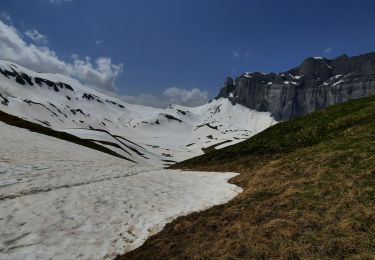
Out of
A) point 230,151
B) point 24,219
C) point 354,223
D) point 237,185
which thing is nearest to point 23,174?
point 24,219

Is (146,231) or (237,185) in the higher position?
(237,185)

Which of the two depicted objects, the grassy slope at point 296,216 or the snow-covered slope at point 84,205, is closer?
the grassy slope at point 296,216

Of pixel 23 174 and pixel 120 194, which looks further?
pixel 23 174

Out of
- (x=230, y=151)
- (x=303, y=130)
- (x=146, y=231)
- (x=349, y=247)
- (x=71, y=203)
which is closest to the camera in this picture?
(x=349, y=247)

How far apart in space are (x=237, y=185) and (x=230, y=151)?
17631 millimetres

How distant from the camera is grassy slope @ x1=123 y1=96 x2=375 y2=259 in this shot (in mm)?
12117

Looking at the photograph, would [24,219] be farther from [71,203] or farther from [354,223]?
[354,223]

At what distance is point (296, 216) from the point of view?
1488cm

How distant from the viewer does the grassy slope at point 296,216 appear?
12117 millimetres

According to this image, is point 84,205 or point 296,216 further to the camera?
point 84,205

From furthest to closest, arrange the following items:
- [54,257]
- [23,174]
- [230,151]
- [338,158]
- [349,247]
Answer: [230,151]
[23,174]
[338,158]
[54,257]
[349,247]

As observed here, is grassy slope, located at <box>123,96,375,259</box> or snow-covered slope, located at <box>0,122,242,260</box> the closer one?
grassy slope, located at <box>123,96,375,259</box>

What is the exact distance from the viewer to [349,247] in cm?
1138

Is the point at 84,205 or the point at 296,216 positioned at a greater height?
the point at 296,216
